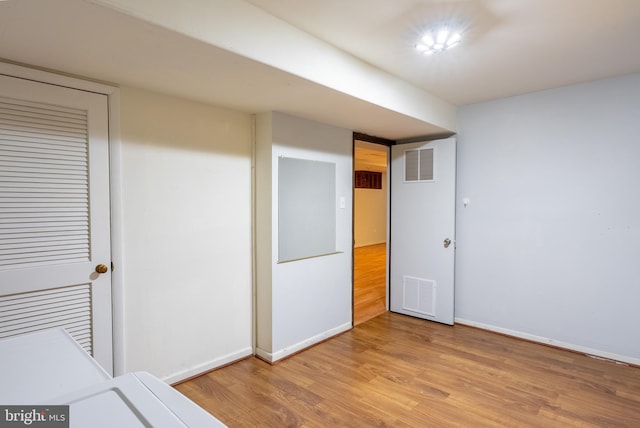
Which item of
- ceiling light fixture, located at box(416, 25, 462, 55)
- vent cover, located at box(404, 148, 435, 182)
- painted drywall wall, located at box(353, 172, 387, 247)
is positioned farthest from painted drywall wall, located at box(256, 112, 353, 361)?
painted drywall wall, located at box(353, 172, 387, 247)

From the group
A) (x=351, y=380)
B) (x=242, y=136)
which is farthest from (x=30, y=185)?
(x=351, y=380)

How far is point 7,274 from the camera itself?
Answer: 183cm

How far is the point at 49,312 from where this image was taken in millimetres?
1966

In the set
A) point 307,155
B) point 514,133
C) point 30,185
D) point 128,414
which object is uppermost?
point 514,133

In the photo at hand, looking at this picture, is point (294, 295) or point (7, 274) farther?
point (294, 295)

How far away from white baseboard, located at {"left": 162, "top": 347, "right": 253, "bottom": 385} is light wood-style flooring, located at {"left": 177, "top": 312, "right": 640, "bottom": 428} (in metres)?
0.06

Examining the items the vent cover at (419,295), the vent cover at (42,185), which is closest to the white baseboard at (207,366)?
the vent cover at (42,185)

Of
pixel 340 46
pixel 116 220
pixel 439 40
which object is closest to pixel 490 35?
pixel 439 40

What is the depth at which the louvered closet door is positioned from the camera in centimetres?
184

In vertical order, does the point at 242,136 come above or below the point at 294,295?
above

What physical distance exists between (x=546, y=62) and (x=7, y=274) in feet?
12.3

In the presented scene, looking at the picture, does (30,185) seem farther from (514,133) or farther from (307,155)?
(514,133)

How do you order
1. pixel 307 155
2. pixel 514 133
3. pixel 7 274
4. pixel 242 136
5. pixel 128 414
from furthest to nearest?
pixel 514 133, pixel 307 155, pixel 242 136, pixel 7 274, pixel 128 414

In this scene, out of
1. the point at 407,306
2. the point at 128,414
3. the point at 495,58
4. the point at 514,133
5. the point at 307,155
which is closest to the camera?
the point at 128,414
